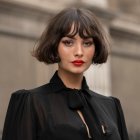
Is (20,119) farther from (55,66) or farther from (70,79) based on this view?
(55,66)

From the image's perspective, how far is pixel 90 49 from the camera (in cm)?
323

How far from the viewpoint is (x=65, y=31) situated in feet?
10.4

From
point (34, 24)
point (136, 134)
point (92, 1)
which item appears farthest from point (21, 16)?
point (136, 134)

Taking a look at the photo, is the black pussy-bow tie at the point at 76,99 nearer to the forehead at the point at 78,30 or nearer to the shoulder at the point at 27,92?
the shoulder at the point at 27,92

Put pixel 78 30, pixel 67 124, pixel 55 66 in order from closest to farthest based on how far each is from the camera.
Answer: pixel 67 124
pixel 78 30
pixel 55 66

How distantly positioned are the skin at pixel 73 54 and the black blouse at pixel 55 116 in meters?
0.06

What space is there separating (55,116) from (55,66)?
29.7 feet

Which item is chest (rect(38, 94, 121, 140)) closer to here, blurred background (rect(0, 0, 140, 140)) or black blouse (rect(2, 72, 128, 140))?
black blouse (rect(2, 72, 128, 140))

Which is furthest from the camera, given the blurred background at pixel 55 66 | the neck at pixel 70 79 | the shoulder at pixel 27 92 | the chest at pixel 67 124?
the blurred background at pixel 55 66

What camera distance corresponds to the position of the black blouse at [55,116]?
3029mm

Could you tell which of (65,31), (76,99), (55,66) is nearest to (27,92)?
(76,99)

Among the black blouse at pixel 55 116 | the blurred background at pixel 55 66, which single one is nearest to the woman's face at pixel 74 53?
the black blouse at pixel 55 116

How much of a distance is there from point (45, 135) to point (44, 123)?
0.07 meters

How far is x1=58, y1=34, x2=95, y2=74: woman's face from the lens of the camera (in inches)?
125
